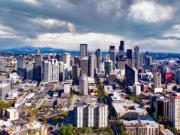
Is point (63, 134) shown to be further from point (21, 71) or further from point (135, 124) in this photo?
point (21, 71)

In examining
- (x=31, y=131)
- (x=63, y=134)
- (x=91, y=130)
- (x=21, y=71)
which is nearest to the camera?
(x=31, y=131)

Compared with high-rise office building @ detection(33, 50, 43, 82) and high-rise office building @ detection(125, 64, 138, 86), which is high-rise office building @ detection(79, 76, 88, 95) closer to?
high-rise office building @ detection(125, 64, 138, 86)

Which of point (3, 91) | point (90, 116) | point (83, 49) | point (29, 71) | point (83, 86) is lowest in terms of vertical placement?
point (90, 116)

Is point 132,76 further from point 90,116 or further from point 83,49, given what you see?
point 83,49

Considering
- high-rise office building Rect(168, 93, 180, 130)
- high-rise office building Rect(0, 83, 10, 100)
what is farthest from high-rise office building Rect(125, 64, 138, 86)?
Result: high-rise office building Rect(0, 83, 10, 100)

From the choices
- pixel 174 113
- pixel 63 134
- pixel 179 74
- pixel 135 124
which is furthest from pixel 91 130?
pixel 179 74

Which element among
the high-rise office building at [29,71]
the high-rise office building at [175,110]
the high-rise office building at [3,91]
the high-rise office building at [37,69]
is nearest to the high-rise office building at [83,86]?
the high-rise office building at [3,91]

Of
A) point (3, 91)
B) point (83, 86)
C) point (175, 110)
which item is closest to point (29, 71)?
point (3, 91)
